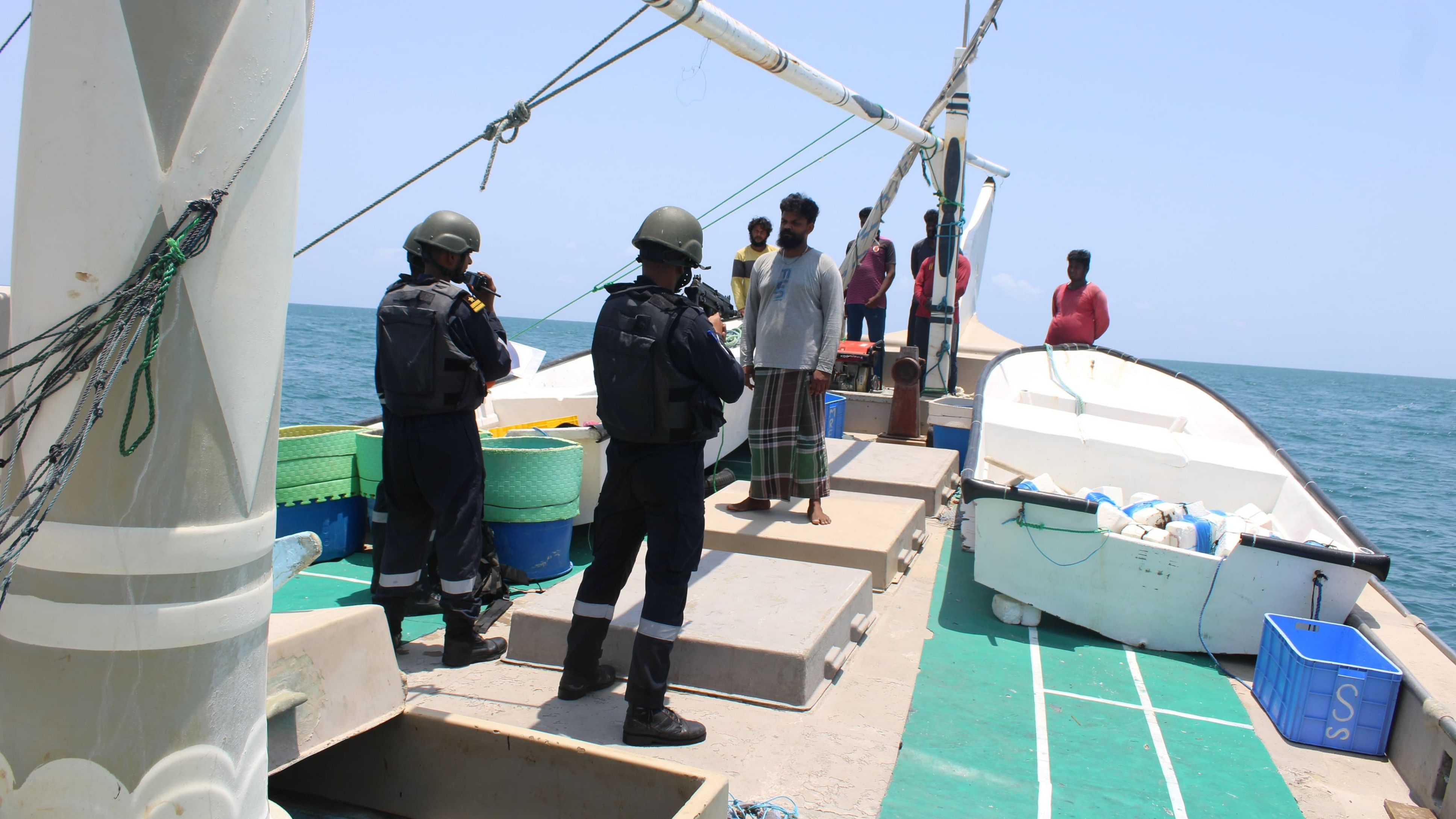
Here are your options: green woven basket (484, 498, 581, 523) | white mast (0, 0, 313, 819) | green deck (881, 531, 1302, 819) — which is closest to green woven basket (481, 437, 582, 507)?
green woven basket (484, 498, 581, 523)

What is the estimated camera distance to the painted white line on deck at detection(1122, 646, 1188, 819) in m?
3.34

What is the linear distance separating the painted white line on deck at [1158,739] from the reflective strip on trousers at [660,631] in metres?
1.82

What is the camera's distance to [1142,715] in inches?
160

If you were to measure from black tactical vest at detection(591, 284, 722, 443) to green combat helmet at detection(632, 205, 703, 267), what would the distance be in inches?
5.6

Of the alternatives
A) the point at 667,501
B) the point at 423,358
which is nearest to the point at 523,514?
the point at 423,358

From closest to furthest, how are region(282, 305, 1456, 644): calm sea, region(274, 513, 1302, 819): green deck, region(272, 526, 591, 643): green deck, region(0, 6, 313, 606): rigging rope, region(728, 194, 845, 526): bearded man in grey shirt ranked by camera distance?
region(0, 6, 313, 606): rigging rope, region(274, 513, 1302, 819): green deck, region(272, 526, 591, 643): green deck, region(728, 194, 845, 526): bearded man in grey shirt, region(282, 305, 1456, 644): calm sea

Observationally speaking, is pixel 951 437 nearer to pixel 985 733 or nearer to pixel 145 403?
pixel 985 733

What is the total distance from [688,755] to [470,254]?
7.48 ft

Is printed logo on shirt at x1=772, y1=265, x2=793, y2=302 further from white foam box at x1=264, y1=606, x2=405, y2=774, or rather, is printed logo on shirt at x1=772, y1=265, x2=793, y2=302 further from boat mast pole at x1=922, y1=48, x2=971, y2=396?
boat mast pole at x1=922, y1=48, x2=971, y2=396

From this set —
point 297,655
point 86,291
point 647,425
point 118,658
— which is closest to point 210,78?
point 86,291

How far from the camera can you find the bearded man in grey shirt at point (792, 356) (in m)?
5.22

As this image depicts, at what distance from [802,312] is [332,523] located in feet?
9.59

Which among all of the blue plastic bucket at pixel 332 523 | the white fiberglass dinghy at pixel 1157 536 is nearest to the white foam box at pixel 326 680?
the blue plastic bucket at pixel 332 523

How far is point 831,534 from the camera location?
17.4ft
